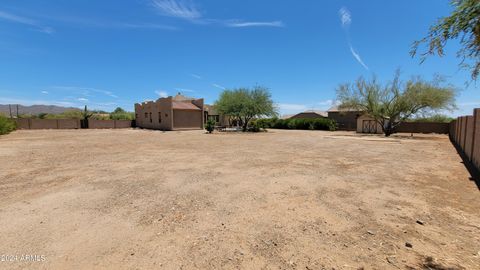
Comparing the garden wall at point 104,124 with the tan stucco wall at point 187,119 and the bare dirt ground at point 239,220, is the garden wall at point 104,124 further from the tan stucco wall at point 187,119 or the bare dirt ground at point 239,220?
the bare dirt ground at point 239,220

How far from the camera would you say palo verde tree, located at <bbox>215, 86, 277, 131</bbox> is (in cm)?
3288

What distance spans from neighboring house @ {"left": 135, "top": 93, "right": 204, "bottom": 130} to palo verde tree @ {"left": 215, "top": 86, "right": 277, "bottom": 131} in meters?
4.77

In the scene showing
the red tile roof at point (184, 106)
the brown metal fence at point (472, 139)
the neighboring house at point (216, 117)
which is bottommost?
the brown metal fence at point (472, 139)

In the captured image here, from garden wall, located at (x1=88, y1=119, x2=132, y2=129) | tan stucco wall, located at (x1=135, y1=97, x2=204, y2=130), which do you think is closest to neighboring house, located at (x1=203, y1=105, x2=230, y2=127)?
tan stucco wall, located at (x1=135, y1=97, x2=204, y2=130)

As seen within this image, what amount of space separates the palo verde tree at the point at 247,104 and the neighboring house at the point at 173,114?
15.7 ft

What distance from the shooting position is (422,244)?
333cm

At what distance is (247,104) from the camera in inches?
1287

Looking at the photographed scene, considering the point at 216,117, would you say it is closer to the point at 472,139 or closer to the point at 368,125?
the point at 368,125

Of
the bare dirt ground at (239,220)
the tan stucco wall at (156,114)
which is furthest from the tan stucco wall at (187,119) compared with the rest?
the bare dirt ground at (239,220)

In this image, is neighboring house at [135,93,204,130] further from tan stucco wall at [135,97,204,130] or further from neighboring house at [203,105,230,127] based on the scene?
neighboring house at [203,105,230,127]

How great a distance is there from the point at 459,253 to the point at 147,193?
5598 millimetres

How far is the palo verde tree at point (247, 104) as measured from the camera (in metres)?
32.9

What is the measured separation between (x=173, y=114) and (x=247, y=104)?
10.8 metres

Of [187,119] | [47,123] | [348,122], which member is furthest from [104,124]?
[348,122]
